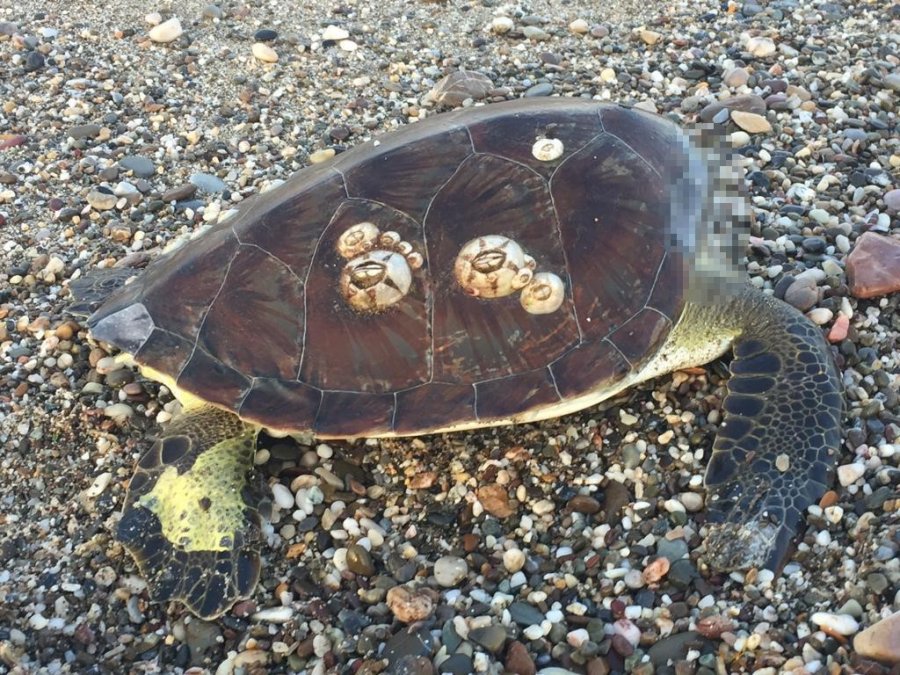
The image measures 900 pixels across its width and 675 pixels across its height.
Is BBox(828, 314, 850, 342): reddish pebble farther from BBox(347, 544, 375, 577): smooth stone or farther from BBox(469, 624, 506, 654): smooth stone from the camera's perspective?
BBox(347, 544, 375, 577): smooth stone

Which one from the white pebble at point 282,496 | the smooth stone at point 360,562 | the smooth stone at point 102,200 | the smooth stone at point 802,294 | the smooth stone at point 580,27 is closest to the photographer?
the smooth stone at point 360,562

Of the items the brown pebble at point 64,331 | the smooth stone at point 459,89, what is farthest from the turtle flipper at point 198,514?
the smooth stone at point 459,89

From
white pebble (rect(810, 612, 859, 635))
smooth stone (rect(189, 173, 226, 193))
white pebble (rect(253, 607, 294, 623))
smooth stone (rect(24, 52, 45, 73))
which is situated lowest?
white pebble (rect(253, 607, 294, 623))

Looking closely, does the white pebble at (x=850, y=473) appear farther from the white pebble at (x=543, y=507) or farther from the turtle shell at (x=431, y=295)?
the white pebble at (x=543, y=507)

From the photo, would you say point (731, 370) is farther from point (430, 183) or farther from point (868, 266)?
point (430, 183)

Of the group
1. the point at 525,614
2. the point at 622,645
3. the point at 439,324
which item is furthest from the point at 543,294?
the point at 622,645

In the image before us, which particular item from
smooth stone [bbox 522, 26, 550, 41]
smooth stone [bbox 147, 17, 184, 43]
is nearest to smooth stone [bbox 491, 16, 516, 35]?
smooth stone [bbox 522, 26, 550, 41]

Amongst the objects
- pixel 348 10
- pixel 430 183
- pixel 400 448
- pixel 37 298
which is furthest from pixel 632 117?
pixel 348 10
